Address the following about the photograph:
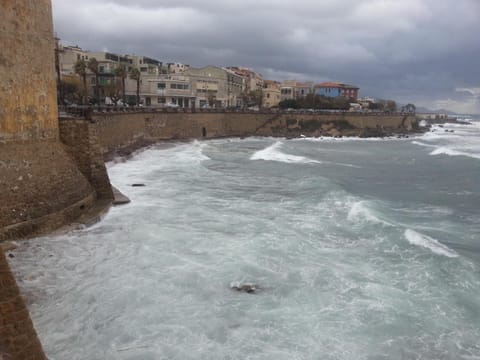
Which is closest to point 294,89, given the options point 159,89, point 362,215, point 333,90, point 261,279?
point 333,90

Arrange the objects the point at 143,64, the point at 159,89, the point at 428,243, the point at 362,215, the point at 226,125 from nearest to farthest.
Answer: the point at 428,243 < the point at 362,215 < the point at 226,125 < the point at 159,89 < the point at 143,64

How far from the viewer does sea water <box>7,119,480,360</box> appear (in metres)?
6.91

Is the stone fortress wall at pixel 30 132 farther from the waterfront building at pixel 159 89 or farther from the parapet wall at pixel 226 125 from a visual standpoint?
the waterfront building at pixel 159 89

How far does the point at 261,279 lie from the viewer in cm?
916

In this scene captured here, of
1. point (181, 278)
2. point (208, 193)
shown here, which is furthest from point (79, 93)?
point (181, 278)

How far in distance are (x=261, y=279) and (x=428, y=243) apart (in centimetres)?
497

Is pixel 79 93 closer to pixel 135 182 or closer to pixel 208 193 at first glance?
pixel 135 182

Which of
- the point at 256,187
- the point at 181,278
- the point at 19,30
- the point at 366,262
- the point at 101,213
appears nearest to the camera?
the point at 181,278

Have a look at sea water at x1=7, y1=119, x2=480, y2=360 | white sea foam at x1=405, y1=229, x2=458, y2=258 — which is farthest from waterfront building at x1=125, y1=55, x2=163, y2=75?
white sea foam at x1=405, y1=229, x2=458, y2=258

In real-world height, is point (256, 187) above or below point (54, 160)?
below

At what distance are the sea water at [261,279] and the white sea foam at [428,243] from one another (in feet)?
0.19

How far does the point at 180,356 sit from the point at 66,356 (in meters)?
1.69

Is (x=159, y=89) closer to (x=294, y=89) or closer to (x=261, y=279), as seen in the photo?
(x=294, y=89)

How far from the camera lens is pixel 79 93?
49.6m
